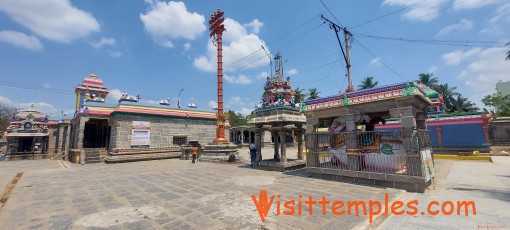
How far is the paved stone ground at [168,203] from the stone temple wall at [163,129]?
8.79m

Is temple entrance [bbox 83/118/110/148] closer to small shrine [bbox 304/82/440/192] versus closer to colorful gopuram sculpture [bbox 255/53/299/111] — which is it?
colorful gopuram sculpture [bbox 255/53/299/111]

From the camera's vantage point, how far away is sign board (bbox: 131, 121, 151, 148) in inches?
728

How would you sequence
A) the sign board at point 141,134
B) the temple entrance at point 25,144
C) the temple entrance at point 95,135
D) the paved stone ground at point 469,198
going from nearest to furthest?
the paved stone ground at point 469,198, the sign board at point 141,134, the temple entrance at point 25,144, the temple entrance at point 95,135

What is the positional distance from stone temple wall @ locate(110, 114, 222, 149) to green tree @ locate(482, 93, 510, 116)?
4591cm

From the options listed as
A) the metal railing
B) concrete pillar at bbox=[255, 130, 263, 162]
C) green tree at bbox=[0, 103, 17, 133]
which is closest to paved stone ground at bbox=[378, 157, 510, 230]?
the metal railing

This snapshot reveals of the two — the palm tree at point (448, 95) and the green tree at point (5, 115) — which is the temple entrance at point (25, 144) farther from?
the palm tree at point (448, 95)

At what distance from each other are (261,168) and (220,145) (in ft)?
18.3

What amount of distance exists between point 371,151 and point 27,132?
108ft

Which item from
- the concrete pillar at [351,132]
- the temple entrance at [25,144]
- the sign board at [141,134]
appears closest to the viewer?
the concrete pillar at [351,132]

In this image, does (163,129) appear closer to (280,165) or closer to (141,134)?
(141,134)

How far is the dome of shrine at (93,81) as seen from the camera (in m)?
32.3

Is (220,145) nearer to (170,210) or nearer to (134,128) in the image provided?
(134,128)

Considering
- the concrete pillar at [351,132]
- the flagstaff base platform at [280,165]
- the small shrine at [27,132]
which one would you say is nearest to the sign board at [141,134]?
the flagstaff base platform at [280,165]

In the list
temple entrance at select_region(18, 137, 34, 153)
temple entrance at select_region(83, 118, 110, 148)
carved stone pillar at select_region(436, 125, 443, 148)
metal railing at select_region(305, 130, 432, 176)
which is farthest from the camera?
temple entrance at select_region(83, 118, 110, 148)
